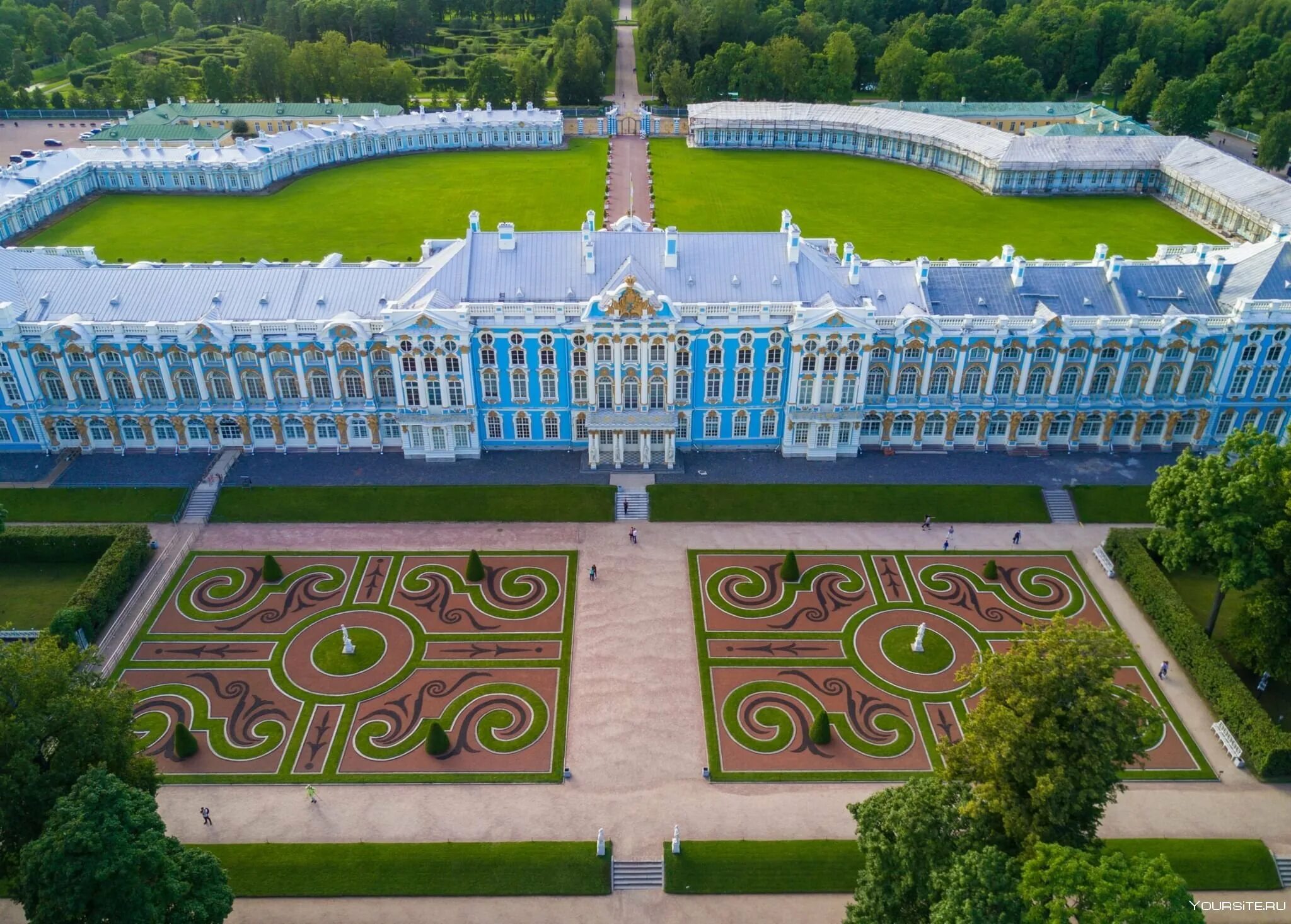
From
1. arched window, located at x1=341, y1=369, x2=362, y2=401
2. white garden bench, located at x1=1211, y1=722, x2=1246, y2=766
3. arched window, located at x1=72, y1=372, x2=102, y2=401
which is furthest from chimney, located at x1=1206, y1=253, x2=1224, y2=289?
arched window, located at x1=72, y1=372, x2=102, y2=401

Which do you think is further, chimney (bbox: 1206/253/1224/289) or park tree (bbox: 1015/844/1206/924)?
chimney (bbox: 1206/253/1224/289)

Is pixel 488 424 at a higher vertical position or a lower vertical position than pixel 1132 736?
lower

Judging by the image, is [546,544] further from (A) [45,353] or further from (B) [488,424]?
(A) [45,353]

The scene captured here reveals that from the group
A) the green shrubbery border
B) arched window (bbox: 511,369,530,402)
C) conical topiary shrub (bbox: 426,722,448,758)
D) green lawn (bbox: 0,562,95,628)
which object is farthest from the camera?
arched window (bbox: 511,369,530,402)

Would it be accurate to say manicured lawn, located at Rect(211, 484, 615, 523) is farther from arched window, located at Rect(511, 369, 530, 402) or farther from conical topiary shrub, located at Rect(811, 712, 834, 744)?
conical topiary shrub, located at Rect(811, 712, 834, 744)

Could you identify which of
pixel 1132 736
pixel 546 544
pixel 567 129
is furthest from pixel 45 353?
pixel 567 129

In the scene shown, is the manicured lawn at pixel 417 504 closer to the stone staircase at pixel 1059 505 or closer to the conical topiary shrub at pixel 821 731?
the conical topiary shrub at pixel 821 731

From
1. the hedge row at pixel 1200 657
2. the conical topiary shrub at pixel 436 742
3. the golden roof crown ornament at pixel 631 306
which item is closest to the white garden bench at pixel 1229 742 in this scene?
the hedge row at pixel 1200 657
